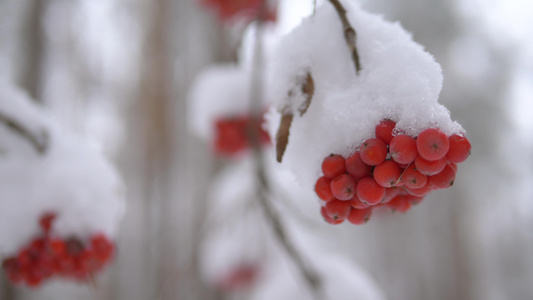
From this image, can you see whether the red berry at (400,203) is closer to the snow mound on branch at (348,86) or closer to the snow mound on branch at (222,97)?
the snow mound on branch at (348,86)

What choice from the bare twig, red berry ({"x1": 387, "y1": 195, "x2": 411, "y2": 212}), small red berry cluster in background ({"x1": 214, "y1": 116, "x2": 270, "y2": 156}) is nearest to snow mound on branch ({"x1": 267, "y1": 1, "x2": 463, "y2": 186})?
red berry ({"x1": 387, "y1": 195, "x2": 411, "y2": 212})

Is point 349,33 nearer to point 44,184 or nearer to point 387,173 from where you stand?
point 387,173

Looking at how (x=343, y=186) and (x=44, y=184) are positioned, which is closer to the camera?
(x=343, y=186)

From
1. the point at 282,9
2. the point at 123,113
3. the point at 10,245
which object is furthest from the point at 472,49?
the point at 10,245

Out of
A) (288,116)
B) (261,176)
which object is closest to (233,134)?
(261,176)

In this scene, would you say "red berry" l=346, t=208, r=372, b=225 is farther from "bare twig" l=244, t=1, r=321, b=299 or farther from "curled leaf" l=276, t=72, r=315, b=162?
"bare twig" l=244, t=1, r=321, b=299
